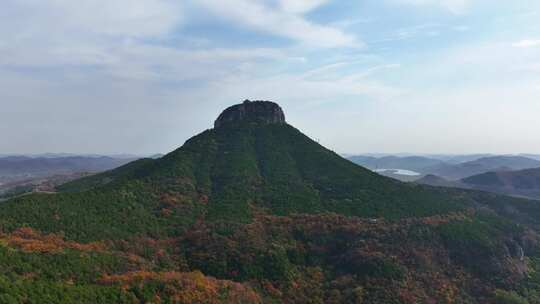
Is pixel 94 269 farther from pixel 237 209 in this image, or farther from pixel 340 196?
pixel 340 196

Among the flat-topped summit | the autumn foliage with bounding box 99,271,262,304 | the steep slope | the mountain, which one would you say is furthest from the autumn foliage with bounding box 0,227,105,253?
the flat-topped summit

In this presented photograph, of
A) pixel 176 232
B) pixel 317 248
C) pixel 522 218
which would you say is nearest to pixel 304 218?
pixel 317 248

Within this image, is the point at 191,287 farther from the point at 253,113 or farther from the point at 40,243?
the point at 253,113

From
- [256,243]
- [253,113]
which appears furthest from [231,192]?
[253,113]

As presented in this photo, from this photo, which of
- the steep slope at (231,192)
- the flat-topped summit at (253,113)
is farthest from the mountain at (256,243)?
the flat-topped summit at (253,113)

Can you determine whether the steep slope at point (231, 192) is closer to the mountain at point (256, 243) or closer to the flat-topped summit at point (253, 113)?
the mountain at point (256, 243)

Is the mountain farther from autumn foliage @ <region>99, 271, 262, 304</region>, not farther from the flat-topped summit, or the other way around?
the flat-topped summit
